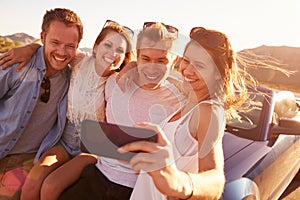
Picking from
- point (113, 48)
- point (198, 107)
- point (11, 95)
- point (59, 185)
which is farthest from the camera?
point (11, 95)

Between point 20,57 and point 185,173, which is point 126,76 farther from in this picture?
point 185,173

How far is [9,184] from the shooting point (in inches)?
90.5

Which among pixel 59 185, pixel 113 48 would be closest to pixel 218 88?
A: pixel 113 48

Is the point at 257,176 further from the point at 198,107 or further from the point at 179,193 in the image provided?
the point at 179,193

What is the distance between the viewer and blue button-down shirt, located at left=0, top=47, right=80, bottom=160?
2277 millimetres

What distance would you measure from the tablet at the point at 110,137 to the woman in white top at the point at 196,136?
0.03m

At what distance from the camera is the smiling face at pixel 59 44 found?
7.47ft

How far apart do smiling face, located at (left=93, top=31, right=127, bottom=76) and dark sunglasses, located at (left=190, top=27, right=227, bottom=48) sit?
2.14 feet

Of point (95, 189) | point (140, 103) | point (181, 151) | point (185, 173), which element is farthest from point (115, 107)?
point (185, 173)

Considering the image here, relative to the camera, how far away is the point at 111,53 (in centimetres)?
218

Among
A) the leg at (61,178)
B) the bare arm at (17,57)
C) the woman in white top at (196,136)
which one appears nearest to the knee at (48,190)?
the leg at (61,178)

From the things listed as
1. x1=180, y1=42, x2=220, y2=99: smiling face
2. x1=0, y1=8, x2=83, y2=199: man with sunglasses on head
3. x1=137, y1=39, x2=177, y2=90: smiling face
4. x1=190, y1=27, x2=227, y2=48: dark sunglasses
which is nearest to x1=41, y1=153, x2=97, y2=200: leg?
x1=0, y1=8, x2=83, y2=199: man with sunglasses on head

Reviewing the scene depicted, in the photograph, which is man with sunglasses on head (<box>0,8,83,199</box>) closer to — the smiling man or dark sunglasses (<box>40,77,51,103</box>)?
dark sunglasses (<box>40,77,51,103</box>)

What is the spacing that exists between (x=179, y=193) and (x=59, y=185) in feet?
3.55
